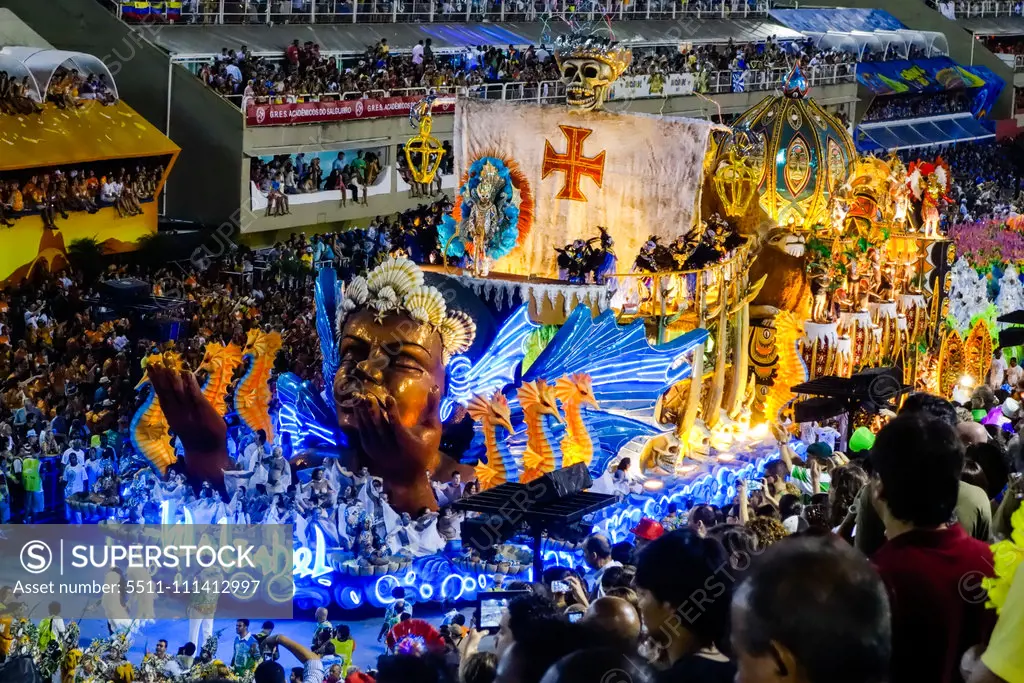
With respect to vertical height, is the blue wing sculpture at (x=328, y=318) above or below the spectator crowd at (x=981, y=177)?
above

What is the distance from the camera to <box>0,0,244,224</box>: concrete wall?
2577 cm

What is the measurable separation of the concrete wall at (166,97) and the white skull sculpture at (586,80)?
11008 millimetres

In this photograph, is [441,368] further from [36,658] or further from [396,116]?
[396,116]

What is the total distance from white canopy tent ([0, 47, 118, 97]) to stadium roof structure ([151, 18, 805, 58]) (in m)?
2.01

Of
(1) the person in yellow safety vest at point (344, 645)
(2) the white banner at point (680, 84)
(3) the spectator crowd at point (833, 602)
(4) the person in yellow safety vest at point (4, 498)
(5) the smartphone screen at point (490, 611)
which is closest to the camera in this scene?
(3) the spectator crowd at point (833, 602)

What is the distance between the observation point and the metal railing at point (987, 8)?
1853 inches

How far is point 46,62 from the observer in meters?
23.0

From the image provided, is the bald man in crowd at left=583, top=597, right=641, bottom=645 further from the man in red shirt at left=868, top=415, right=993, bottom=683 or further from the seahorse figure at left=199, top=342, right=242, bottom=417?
the seahorse figure at left=199, top=342, right=242, bottom=417

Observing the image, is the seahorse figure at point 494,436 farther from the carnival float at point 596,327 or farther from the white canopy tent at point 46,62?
the white canopy tent at point 46,62

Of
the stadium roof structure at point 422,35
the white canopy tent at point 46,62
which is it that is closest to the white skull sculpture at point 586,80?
the stadium roof structure at point 422,35

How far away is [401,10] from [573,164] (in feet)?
57.2

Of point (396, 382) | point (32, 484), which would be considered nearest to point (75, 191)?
point (32, 484)

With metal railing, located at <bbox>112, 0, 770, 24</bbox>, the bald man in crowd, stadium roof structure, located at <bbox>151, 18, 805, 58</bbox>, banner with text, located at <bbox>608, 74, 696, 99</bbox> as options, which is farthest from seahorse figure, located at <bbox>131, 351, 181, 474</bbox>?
banner with text, located at <bbox>608, 74, 696, 99</bbox>

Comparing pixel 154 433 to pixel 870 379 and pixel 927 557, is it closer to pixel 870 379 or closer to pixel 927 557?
pixel 870 379
